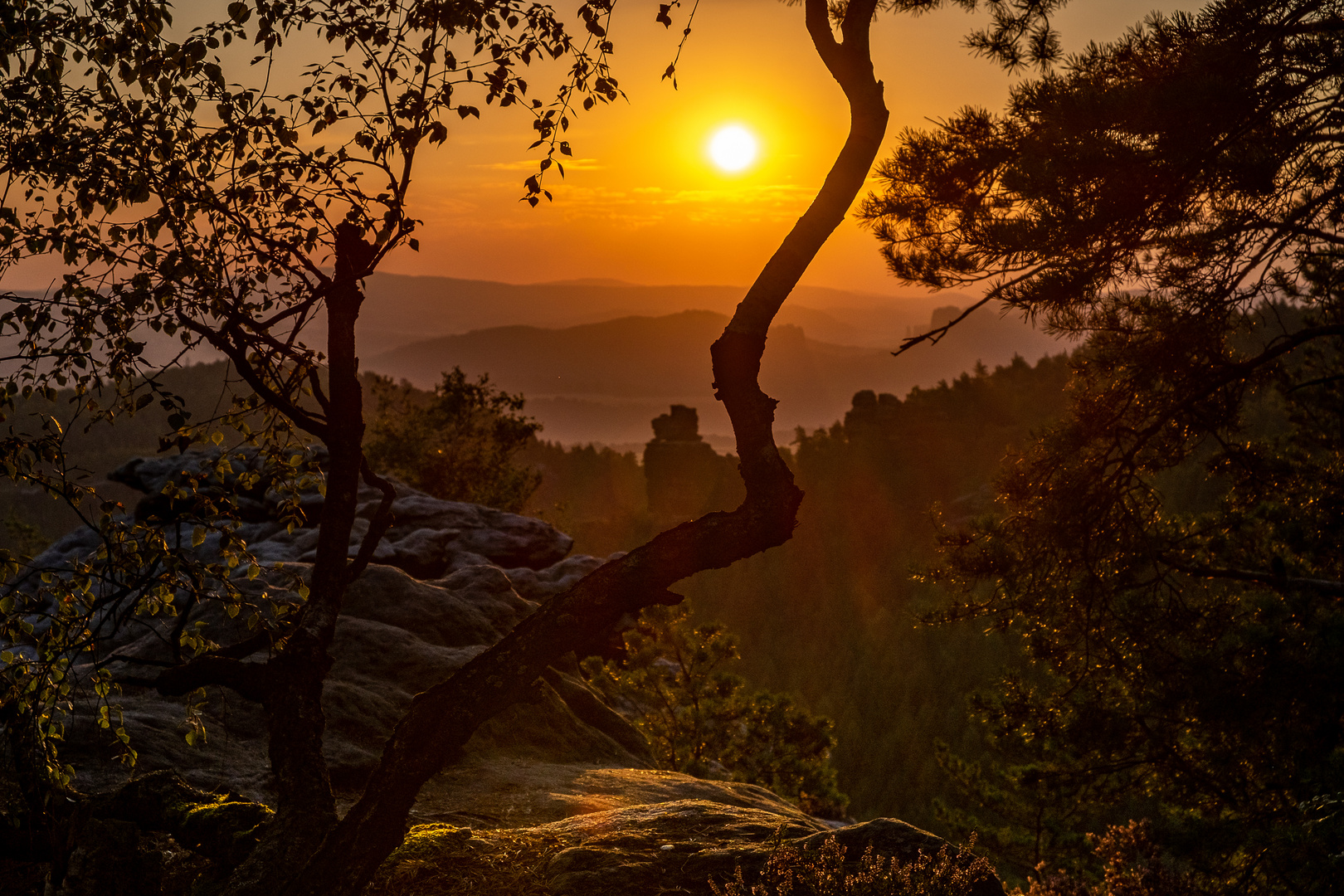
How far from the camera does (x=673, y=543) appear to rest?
6414 millimetres

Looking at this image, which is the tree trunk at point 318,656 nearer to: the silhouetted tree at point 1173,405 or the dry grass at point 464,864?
the dry grass at point 464,864

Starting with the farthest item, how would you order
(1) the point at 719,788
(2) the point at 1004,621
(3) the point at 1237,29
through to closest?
(2) the point at 1004,621 < (1) the point at 719,788 < (3) the point at 1237,29

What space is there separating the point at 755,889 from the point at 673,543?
221 centimetres

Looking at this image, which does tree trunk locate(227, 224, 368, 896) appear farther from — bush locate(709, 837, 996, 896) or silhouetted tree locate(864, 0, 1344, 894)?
silhouetted tree locate(864, 0, 1344, 894)

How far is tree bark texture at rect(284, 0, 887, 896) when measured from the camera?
241 inches

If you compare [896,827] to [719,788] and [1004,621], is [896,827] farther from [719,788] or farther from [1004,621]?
[1004,621]

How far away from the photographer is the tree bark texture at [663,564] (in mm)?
6129

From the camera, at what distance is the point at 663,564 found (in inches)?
252

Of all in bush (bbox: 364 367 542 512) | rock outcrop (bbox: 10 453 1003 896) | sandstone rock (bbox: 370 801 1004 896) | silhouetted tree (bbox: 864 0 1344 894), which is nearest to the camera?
sandstone rock (bbox: 370 801 1004 896)

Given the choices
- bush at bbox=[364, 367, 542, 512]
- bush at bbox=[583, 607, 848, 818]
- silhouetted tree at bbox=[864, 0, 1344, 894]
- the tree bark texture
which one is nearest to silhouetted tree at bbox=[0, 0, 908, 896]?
the tree bark texture

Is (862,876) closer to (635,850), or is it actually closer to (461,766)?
(635,850)

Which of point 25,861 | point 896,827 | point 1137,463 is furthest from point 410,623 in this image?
point 1137,463

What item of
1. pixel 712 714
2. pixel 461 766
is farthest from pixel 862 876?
pixel 712 714

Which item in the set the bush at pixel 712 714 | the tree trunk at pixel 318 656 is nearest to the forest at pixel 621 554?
the tree trunk at pixel 318 656
